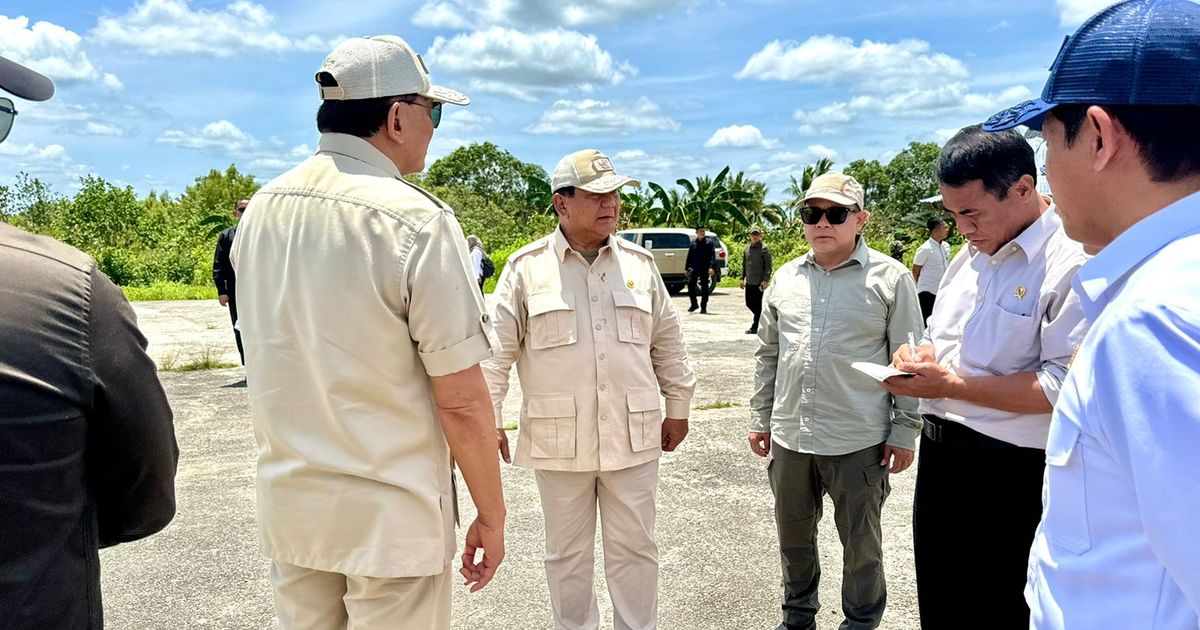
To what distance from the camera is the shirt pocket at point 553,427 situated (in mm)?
3143

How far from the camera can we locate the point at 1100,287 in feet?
3.80

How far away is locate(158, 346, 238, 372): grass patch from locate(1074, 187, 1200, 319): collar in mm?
9799

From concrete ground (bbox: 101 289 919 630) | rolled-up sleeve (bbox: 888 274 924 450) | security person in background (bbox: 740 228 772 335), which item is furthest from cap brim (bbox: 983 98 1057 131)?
security person in background (bbox: 740 228 772 335)

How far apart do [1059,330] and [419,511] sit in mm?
1848

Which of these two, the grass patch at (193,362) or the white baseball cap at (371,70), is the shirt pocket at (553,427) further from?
the grass patch at (193,362)

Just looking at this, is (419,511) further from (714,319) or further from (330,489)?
(714,319)

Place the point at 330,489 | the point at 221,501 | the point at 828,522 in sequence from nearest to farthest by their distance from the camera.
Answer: the point at 330,489 → the point at 828,522 → the point at 221,501

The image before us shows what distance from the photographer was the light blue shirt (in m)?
0.90

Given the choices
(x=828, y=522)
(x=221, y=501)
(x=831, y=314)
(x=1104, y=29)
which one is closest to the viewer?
(x=1104, y=29)

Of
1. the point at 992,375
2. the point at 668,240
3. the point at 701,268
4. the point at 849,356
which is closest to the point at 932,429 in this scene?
the point at 992,375


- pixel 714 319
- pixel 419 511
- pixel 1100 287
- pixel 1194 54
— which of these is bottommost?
pixel 714 319

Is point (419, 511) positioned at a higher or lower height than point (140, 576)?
higher

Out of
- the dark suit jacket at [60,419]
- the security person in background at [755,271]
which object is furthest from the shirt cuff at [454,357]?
the security person in background at [755,271]

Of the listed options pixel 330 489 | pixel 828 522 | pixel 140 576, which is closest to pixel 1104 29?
pixel 330 489
